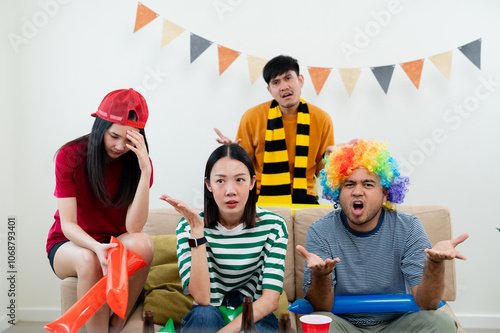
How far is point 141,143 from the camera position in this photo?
1.99 m

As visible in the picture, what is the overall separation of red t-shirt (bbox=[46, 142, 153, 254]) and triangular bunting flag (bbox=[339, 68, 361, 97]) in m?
1.86

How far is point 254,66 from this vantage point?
11.0ft

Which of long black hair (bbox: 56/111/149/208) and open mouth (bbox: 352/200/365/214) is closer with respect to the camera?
open mouth (bbox: 352/200/365/214)

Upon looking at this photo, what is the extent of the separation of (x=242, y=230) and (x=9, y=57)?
2.43m

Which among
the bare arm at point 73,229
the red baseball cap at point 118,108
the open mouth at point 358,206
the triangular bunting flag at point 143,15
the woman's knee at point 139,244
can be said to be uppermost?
the triangular bunting flag at point 143,15

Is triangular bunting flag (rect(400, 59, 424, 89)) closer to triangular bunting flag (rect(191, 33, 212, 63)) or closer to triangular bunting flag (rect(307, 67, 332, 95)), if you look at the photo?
triangular bunting flag (rect(307, 67, 332, 95))

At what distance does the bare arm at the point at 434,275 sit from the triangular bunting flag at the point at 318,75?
1942mm

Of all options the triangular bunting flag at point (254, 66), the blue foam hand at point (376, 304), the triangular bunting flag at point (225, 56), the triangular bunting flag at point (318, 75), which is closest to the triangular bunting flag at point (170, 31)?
the triangular bunting flag at point (225, 56)

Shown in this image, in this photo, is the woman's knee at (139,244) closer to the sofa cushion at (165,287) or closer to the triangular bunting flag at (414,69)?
the sofa cushion at (165,287)

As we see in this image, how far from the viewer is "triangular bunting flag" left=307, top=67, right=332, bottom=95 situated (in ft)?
11.0

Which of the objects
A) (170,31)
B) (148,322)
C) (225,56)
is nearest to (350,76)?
(225,56)

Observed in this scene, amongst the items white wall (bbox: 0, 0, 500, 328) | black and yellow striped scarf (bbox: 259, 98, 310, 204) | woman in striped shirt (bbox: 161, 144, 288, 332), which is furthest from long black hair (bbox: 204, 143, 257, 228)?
white wall (bbox: 0, 0, 500, 328)

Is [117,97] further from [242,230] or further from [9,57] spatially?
[9,57]

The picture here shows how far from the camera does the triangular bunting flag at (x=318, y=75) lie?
3.36m
